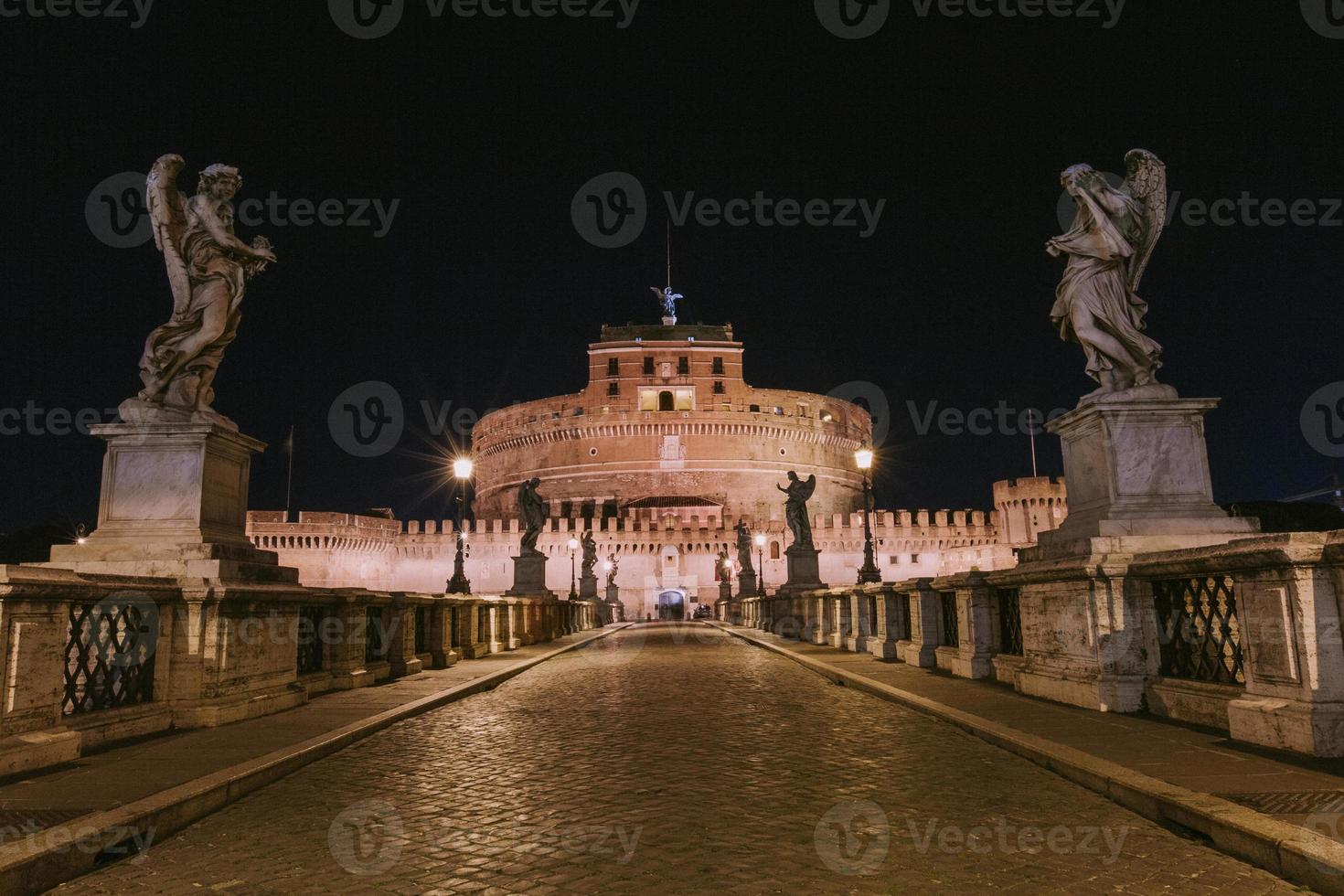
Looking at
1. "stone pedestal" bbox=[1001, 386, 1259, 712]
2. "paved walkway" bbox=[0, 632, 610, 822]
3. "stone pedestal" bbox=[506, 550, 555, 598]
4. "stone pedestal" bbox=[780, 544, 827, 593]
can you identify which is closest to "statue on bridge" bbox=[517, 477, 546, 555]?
"stone pedestal" bbox=[506, 550, 555, 598]

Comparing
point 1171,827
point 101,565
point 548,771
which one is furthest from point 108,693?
point 1171,827

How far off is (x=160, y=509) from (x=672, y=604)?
2097 inches

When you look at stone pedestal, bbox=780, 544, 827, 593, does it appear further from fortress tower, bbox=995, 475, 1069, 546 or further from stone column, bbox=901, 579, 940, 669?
fortress tower, bbox=995, 475, 1069, 546

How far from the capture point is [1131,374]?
730 centimetres

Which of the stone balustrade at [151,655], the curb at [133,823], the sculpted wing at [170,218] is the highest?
the sculpted wing at [170,218]

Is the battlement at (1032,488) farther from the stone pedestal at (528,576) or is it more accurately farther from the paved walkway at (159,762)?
the paved walkway at (159,762)

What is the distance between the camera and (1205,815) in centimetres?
362

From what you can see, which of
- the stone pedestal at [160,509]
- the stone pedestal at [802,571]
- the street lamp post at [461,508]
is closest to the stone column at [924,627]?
the stone pedestal at [160,509]

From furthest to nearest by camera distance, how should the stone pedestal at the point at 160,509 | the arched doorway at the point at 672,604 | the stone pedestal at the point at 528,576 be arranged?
the arched doorway at the point at 672,604
the stone pedestal at the point at 528,576
the stone pedestal at the point at 160,509

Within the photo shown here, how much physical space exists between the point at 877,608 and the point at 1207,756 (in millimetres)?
9105

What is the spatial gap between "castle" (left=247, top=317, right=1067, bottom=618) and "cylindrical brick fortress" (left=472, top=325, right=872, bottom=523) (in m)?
0.13

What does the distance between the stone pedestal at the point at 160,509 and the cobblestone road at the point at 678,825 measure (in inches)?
81.2

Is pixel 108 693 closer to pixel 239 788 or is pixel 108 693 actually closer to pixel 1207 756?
pixel 239 788

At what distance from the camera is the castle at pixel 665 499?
2304 inches
